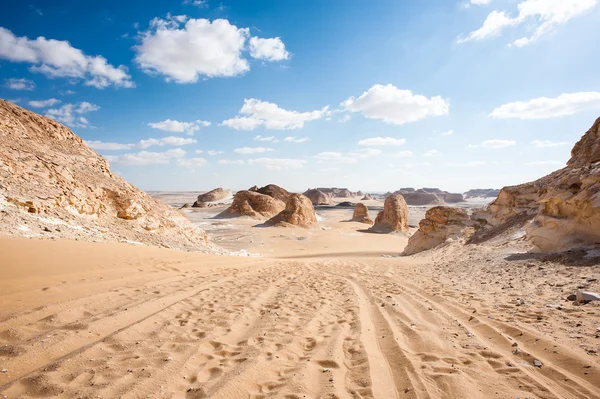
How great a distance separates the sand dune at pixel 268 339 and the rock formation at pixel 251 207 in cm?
2952

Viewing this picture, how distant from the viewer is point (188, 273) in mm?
6414

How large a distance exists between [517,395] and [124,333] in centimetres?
345

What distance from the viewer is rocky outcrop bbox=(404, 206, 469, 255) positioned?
50.5 ft

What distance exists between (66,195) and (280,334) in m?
8.88

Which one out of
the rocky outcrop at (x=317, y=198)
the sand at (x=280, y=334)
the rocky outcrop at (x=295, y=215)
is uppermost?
the rocky outcrop at (x=317, y=198)

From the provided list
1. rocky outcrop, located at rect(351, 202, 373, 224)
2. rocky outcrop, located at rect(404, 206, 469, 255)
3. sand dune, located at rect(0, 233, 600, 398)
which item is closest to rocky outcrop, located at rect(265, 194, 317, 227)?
rocky outcrop, located at rect(351, 202, 373, 224)

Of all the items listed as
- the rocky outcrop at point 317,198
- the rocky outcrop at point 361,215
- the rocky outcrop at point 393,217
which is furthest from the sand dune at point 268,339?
the rocky outcrop at point 317,198

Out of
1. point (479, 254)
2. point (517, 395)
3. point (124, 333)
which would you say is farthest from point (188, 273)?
point (479, 254)

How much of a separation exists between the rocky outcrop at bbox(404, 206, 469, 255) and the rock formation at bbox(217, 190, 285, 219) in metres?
21.8

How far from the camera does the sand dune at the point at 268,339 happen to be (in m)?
2.19

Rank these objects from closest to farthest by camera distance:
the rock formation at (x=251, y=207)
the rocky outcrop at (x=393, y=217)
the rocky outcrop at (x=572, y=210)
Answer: the rocky outcrop at (x=572, y=210), the rocky outcrop at (x=393, y=217), the rock formation at (x=251, y=207)

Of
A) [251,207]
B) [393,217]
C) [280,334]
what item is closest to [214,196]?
[251,207]

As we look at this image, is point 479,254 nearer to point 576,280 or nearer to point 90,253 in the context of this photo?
point 576,280

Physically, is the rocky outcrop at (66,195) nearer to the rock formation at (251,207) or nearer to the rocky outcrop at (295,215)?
the rocky outcrop at (295,215)
